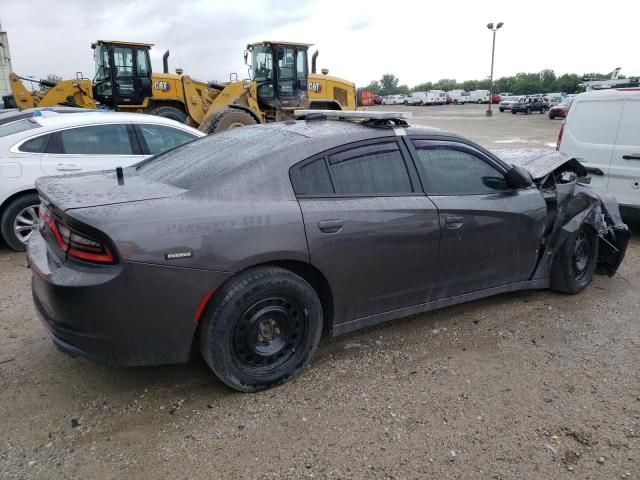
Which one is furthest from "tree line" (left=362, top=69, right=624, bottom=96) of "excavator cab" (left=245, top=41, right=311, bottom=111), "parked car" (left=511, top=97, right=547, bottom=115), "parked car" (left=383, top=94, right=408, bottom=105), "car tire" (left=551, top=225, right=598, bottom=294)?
"car tire" (left=551, top=225, right=598, bottom=294)

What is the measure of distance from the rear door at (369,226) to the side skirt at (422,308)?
45mm

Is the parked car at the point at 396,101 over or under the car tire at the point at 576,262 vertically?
under

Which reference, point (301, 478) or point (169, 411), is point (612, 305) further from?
point (169, 411)

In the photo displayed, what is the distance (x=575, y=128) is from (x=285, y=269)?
5201 mm

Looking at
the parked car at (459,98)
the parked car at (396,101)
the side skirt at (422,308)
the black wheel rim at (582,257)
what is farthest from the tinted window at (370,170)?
the parked car at (396,101)

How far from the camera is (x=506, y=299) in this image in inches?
177

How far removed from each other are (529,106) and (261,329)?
45923mm

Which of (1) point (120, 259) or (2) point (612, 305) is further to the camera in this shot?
(2) point (612, 305)

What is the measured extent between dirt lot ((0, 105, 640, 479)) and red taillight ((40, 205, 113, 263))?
91 centimetres

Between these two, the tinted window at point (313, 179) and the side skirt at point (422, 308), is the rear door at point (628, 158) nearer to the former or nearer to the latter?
the side skirt at point (422, 308)

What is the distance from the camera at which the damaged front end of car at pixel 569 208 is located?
4250mm

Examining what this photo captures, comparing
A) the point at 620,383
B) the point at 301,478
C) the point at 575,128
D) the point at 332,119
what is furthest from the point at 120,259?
the point at 575,128

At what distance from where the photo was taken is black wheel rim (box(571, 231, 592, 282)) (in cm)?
454

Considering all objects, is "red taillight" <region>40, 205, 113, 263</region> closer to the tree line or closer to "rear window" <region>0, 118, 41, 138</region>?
"rear window" <region>0, 118, 41, 138</region>
